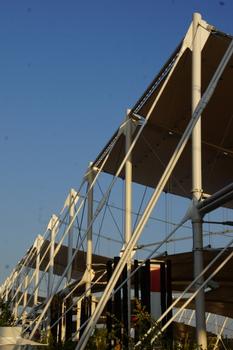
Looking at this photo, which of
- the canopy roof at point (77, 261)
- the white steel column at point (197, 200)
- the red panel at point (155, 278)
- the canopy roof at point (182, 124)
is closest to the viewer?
the white steel column at point (197, 200)

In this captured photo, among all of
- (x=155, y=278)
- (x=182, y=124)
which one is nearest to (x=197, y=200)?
(x=155, y=278)

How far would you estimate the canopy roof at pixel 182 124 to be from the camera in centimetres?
1426

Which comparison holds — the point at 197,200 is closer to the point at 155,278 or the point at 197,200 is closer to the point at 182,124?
the point at 155,278

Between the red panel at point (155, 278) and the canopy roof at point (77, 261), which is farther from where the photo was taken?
the canopy roof at point (77, 261)

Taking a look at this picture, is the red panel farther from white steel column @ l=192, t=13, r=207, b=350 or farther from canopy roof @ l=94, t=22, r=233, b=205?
canopy roof @ l=94, t=22, r=233, b=205

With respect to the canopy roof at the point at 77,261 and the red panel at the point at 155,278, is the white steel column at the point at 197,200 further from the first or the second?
the canopy roof at the point at 77,261

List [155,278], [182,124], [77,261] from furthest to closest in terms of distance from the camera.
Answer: [77,261] < [182,124] < [155,278]

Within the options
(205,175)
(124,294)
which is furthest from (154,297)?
(205,175)

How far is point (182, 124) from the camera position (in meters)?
17.6

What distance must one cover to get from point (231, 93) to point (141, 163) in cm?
598

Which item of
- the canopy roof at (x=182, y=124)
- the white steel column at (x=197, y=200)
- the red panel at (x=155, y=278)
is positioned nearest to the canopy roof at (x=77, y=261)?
the canopy roof at (x=182, y=124)

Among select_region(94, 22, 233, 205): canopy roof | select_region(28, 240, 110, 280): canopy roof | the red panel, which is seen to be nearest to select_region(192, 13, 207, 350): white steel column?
select_region(94, 22, 233, 205): canopy roof

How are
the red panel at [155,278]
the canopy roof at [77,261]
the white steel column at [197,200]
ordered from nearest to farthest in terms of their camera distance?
the white steel column at [197,200] < the red panel at [155,278] < the canopy roof at [77,261]

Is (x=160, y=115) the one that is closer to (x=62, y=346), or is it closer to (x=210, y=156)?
(x=210, y=156)
